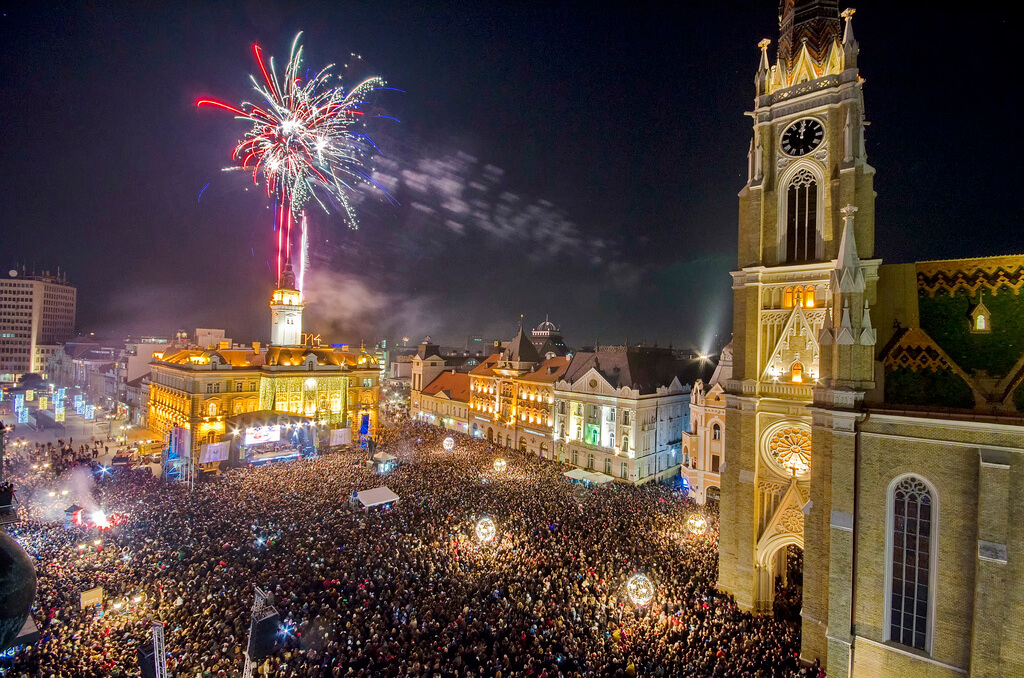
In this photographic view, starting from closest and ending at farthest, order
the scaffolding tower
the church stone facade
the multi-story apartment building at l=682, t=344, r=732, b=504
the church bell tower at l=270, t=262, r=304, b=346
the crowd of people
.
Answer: the scaffolding tower, the church stone facade, the crowd of people, the multi-story apartment building at l=682, t=344, r=732, b=504, the church bell tower at l=270, t=262, r=304, b=346

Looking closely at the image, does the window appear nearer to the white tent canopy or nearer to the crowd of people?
the crowd of people

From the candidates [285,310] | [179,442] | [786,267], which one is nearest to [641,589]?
[786,267]

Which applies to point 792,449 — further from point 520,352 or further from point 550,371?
point 520,352

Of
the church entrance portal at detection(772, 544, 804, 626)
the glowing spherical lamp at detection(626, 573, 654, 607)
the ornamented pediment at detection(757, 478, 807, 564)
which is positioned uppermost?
the ornamented pediment at detection(757, 478, 807, 564)

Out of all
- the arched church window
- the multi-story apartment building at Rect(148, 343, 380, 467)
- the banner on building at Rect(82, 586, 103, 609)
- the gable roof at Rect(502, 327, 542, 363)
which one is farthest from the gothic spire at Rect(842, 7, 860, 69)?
the multi-story apartment building at Rect(148, 343, 380, 467)

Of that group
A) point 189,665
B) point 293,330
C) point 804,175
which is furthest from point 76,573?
point 293,330

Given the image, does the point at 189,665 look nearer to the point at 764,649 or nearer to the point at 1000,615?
the point at 764,649

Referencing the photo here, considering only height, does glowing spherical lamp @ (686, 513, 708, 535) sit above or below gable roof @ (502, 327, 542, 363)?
below

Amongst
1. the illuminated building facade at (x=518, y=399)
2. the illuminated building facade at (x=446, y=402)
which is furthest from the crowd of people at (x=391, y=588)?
the illuminated building facade at (x=446, y=402)
